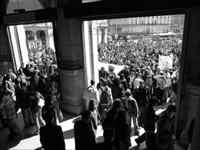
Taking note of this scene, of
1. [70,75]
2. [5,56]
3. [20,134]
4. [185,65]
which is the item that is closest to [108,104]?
[70,75]

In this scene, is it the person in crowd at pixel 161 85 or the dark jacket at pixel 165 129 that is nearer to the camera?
the dark jacket at pixel 165 129

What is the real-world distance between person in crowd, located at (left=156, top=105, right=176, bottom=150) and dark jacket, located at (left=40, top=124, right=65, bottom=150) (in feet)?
6.17

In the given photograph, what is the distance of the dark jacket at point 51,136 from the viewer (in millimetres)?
2865

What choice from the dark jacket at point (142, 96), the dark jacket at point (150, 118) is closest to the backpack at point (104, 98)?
the dark jacket at point (142, 96)

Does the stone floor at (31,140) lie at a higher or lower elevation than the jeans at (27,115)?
lower

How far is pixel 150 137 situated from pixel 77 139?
1.28 meters

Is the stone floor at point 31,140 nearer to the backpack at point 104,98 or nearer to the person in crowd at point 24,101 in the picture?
the person in crowd at point 24,101

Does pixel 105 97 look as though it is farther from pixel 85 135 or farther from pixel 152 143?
pixel 152 143

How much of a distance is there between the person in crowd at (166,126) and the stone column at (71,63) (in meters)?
3.39

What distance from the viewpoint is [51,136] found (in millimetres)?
2873

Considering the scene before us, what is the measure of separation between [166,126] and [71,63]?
12.2 ft

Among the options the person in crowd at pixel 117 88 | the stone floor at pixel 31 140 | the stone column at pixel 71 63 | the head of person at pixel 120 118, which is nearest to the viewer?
the head of person at pixel 120 118

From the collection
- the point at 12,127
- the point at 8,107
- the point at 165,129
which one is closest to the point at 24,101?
the point at 8,107

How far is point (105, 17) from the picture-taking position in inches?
188
